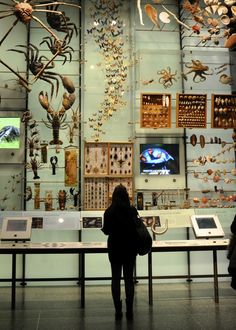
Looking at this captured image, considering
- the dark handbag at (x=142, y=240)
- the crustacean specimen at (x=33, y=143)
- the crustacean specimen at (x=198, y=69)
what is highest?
the crustacean specimen at (x=198, y=69)

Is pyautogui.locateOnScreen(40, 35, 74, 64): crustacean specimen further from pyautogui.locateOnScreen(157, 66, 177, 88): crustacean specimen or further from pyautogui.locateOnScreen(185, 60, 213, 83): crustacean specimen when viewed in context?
pyautogui.locateOnScreen(185, 60, 213, 83): crustacean specimen

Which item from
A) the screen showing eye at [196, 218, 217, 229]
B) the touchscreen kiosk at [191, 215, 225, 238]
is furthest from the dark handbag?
the screen showing eye at [196, 218, 217, 229]

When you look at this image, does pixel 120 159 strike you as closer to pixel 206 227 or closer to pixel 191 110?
pixel 191 110

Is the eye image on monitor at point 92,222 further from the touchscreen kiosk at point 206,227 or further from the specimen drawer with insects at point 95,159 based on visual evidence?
the touchscreen kiosk at point 206,227

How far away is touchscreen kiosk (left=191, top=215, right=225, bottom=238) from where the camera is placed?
6.45 m

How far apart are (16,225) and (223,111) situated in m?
4.34

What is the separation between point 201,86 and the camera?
8461 mm

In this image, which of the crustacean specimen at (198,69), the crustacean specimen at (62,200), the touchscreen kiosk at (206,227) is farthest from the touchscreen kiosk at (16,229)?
the crustacean specimen at (198,69)

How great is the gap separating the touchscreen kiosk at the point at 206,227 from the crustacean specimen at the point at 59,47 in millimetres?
3751

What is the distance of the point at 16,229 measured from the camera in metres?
6.32

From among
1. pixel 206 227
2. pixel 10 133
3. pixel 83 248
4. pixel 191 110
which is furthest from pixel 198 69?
pixel 83 248

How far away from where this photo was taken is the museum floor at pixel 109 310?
15.6 ft

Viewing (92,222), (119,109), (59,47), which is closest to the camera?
(92,222)

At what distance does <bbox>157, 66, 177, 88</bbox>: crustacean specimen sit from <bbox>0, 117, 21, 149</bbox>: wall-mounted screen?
2.85 meters
